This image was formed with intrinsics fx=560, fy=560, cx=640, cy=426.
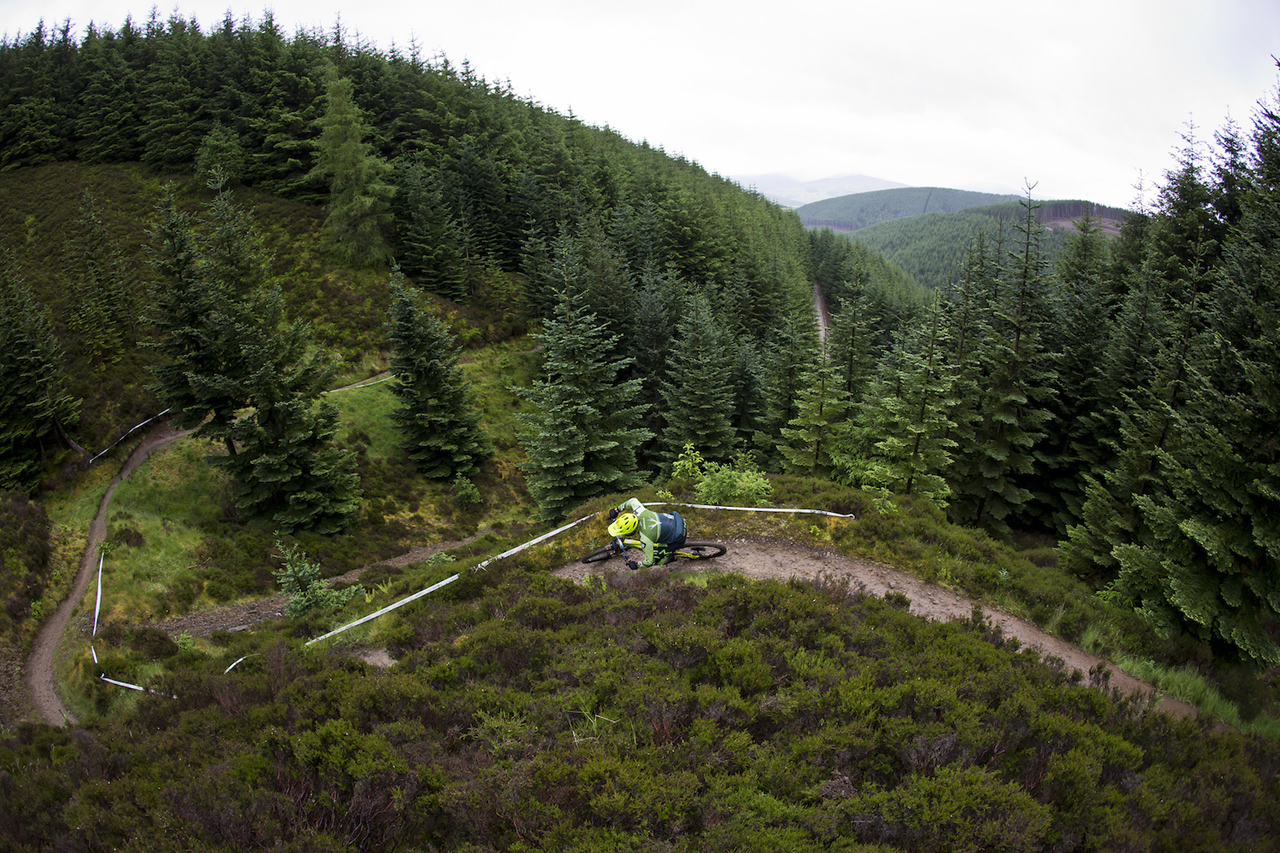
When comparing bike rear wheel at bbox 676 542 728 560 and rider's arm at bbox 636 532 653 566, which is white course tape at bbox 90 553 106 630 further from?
bike rear wheel at bbox 676 542 728 560

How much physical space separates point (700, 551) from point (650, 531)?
5.42ft

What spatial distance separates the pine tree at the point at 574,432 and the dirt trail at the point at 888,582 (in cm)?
915

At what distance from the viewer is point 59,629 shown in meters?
16.9

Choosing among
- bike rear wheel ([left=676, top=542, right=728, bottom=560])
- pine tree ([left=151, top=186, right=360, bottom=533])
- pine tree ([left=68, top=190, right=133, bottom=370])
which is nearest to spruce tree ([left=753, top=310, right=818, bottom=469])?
bike rear wheel ([left=676, top=542, right=728, bottom=560])

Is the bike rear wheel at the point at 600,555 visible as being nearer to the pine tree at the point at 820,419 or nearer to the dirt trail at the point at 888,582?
the dirt trail at the point at 888,582

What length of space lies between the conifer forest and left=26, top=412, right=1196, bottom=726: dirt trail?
210 millimetres

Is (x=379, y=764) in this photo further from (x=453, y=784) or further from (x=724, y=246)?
(x=724, y=246)

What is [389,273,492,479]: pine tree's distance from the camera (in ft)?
89.9

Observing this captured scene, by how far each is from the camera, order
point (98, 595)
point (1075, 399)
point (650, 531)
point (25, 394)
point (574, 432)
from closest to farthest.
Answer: point (650, 531) < point (98, 595) < point (574, 432) < point (25, 394) < point (1075, 399)

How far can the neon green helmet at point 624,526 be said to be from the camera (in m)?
10.1

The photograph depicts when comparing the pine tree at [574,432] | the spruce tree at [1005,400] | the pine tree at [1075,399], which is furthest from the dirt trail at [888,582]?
the pine tree at [1075,399]

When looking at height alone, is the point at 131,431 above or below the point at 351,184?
below

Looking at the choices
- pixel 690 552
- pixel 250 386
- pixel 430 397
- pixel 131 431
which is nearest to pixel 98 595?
pixel 250 386

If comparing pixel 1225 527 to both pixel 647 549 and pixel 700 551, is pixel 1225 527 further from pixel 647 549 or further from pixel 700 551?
pixel 647 549
